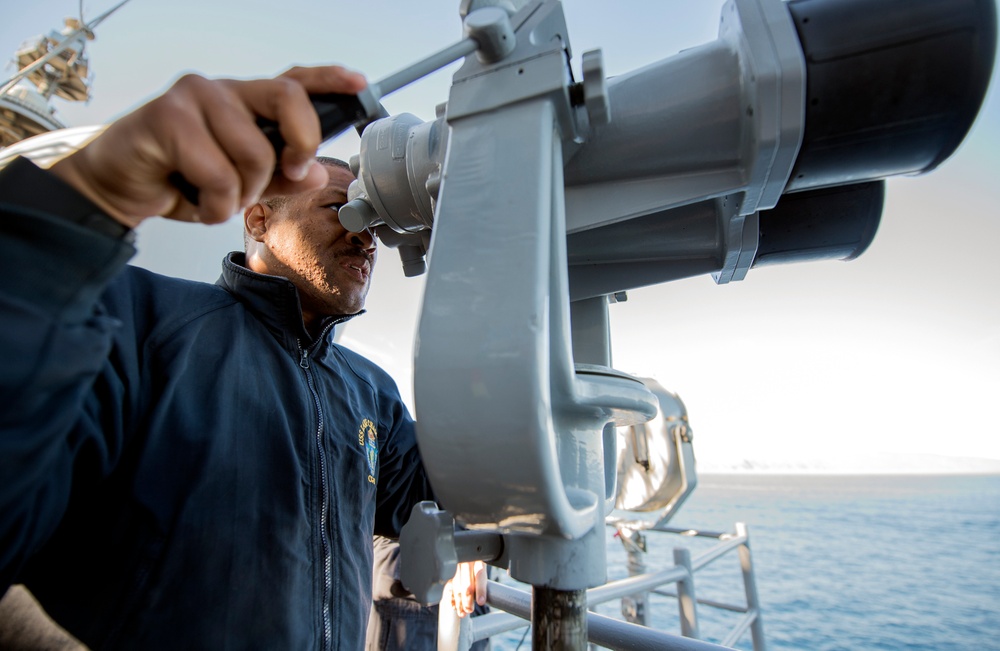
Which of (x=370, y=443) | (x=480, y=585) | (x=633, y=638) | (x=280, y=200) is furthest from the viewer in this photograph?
(x=480, y=585)

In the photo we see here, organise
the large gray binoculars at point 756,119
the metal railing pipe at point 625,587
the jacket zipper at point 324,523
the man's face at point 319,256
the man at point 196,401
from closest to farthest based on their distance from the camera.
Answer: the man at point 196,401, the large gray binoculars at point 756,119, the jacket zipper at point 324,523, the man's face at point 319,256, the metal railing pipe at point 625,587

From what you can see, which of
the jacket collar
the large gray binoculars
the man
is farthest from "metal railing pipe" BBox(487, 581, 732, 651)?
the jacket collar

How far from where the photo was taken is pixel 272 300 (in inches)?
34.3

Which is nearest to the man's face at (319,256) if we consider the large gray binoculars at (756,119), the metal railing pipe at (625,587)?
the large gray binoculars at (756,119)

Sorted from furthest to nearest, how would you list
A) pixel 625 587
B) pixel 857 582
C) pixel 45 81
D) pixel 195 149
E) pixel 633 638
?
1. pixel 857 582
2. pixel 45 81
3. pixel 625 587
4. pixel 633 638
5. pixel 195 149

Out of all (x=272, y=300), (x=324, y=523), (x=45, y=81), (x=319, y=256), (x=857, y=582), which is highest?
(x=45, y=81)

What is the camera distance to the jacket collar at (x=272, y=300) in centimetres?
87

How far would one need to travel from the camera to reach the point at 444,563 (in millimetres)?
455

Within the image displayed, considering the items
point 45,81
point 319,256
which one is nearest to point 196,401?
point 319,256

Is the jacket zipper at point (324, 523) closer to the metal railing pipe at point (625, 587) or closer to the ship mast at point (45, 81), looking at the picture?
the metal railing pipe at point (625, 587)

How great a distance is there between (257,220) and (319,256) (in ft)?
0.83

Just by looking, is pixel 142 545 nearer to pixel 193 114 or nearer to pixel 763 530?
pixel 193 114

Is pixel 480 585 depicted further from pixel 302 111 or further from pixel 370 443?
pixel 302 111

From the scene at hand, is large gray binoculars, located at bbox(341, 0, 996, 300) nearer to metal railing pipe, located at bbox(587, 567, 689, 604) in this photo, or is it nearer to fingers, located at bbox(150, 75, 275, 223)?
fingers, located at bbox(150, 75, 275, 223)
